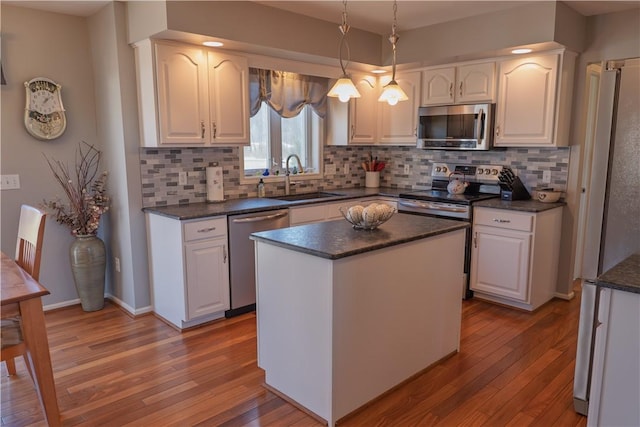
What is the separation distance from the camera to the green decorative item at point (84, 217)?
3500 millimetres

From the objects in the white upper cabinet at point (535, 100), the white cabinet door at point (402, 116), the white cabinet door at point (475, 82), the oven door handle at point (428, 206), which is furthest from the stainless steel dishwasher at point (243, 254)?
the white upper cabinet at point (535, 100)

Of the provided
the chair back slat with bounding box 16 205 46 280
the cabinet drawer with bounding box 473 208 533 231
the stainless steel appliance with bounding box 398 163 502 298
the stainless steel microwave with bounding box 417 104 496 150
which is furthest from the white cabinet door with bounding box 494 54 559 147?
A: the chair back slat with bounding box 16 205 46 280

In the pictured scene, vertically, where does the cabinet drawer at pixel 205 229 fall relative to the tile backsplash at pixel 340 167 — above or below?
below

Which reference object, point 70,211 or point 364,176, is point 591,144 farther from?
point 70,211

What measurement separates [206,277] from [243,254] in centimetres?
→ 33

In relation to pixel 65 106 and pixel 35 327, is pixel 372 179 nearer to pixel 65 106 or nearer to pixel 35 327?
pixel 65 106

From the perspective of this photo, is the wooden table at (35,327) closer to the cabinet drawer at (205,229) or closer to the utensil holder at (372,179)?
the cabinet drawer at (205,229)

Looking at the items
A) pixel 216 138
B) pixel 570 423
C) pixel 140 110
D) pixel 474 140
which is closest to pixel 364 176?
pixel 474 140

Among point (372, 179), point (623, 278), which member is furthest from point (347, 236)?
point (372, 179)

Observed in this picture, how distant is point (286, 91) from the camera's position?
4.32 metres

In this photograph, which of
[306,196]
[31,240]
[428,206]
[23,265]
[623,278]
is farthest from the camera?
[306,196]

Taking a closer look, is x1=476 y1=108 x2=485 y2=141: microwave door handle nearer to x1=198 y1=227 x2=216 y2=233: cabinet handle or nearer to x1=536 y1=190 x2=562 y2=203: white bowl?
x1=536 y1=190 x2=562 y2=203: white bowl

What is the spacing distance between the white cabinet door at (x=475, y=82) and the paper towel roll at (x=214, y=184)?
88.6 inches

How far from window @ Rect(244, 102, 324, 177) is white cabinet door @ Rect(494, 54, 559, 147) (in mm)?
1800
